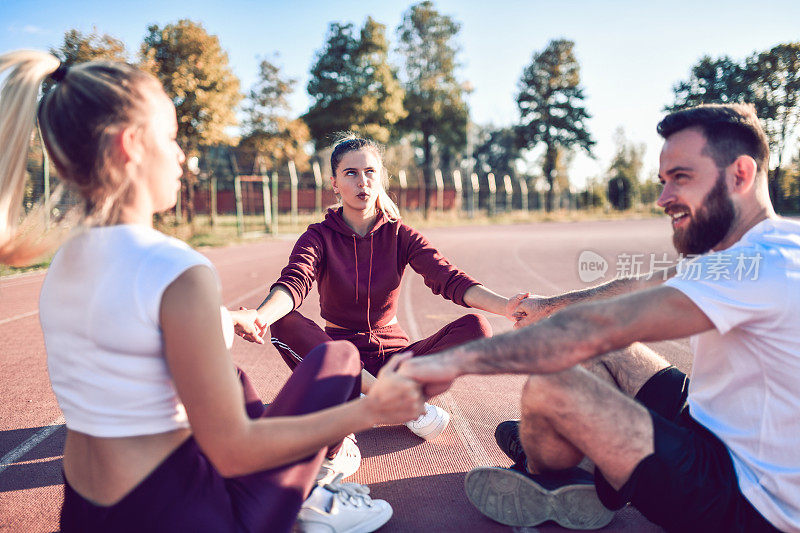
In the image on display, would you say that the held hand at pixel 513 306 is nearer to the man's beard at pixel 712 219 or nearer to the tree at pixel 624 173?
the man's beard at pixel 712 219

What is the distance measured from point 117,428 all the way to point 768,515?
1.97m

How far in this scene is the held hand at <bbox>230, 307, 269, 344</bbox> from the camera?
2733mm

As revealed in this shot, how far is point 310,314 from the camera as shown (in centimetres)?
740

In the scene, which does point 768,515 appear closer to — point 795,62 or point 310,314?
point 310,314

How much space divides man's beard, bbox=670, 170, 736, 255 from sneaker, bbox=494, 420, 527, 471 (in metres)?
1.21

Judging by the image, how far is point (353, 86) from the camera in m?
29.6

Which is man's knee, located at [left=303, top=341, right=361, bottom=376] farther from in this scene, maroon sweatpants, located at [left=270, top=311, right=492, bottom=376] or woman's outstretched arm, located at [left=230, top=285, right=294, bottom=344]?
maroon sweatpants, located at [left=270, top=311, right=492, bottom=376]

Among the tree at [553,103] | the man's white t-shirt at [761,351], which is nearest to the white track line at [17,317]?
the man's white t-shirt at [761,351]

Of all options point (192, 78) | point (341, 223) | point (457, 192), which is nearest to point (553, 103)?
point (457, 192)

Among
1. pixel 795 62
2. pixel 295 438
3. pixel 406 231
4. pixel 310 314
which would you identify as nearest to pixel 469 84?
pixel 795 62

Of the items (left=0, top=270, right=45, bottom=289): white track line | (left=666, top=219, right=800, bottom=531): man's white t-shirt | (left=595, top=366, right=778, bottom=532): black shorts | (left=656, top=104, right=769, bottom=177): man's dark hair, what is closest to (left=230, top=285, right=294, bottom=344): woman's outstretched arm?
(left=595, top=366, right=778, bottom=532): black shorts

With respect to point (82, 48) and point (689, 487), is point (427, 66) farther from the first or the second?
point (689, 487)

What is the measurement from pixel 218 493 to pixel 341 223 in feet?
7.47

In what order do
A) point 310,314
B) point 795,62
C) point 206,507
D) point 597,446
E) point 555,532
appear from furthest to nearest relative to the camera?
1. point 795,62
2. point 310,314
3. point 555,532
4. point 597,446
5. point 206,507
